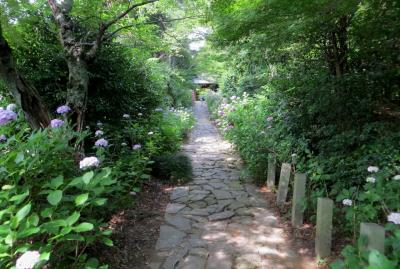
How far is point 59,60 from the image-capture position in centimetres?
533

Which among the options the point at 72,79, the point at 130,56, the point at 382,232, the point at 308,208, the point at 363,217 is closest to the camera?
the point at 382,232

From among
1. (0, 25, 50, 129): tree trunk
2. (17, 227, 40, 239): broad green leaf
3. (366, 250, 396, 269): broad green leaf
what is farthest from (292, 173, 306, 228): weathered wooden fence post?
(0, 25, 50, 129): tree trunk

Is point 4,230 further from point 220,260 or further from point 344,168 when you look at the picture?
point 344,168

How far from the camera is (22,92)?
3623 millimetres

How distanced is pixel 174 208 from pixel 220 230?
3.09ft

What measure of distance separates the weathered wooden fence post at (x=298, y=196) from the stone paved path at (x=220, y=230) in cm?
25

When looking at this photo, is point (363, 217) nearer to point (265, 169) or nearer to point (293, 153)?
point (293, 153)

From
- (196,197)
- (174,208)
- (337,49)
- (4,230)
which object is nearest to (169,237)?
(174,208)

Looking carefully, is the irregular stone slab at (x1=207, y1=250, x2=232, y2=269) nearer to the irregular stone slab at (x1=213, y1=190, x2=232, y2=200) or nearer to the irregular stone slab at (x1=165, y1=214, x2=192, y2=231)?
the irregular stone slab at (x1=165, y1=214, x2=192, y2=231)

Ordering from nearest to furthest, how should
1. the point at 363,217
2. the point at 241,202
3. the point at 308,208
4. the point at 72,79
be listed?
the point at 363,217 < the point at 308,208 < the point at 72,79 < the point at 241,202

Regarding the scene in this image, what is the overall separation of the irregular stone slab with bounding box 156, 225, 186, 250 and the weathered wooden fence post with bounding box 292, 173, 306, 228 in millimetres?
1367

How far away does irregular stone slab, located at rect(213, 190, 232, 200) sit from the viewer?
495 cm

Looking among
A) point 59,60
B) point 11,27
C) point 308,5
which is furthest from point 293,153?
point 11,27

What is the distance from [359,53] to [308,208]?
8.51 ft
